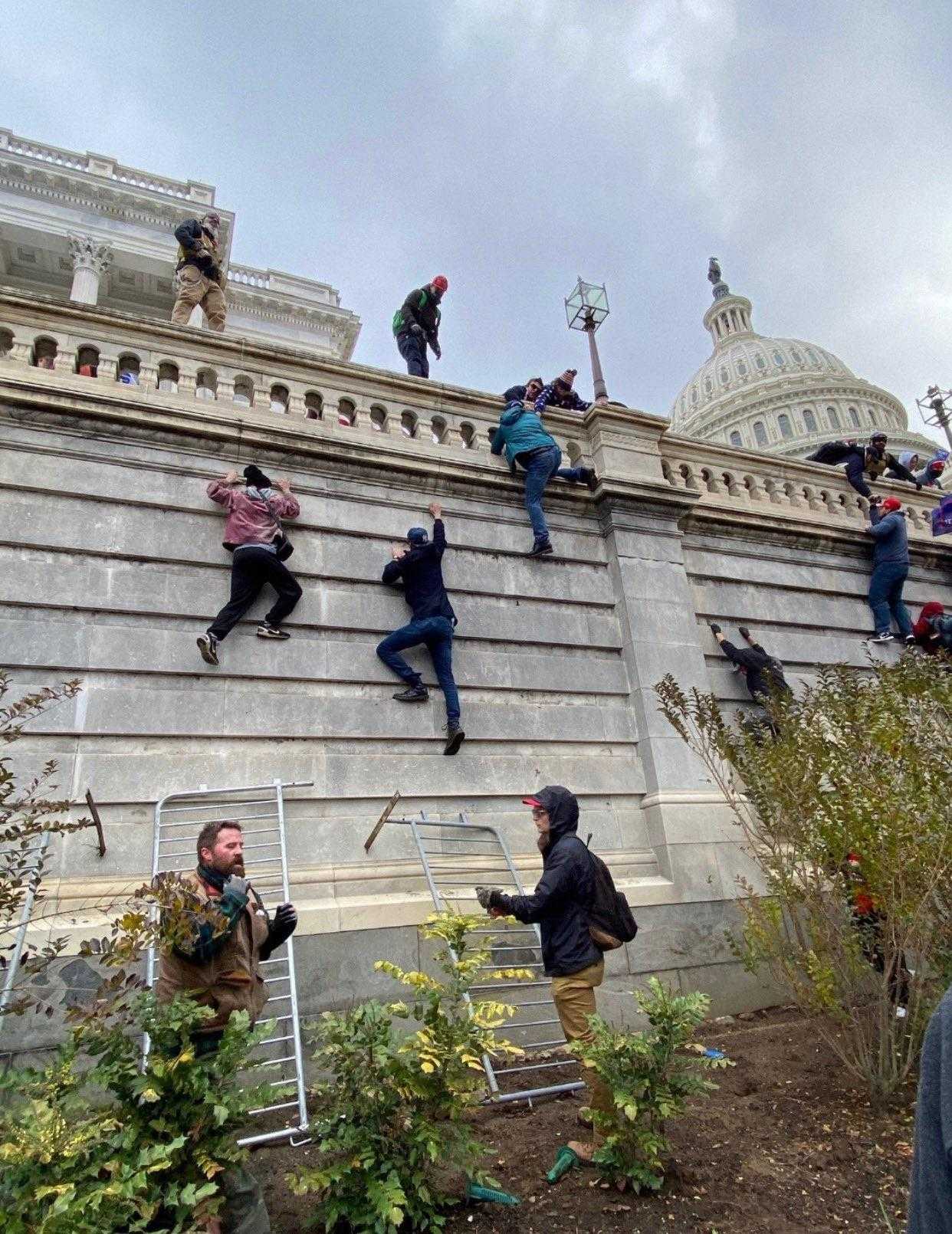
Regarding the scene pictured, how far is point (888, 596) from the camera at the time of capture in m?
12.7

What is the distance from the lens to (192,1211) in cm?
333

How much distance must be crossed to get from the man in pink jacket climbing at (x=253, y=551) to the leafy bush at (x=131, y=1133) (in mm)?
4441

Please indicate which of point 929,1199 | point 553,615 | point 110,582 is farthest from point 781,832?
point 110,582

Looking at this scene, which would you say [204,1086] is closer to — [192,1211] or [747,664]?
[192,1211]

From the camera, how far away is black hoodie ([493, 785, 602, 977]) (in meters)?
5.16

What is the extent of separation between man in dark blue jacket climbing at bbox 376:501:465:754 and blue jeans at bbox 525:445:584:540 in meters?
1.46

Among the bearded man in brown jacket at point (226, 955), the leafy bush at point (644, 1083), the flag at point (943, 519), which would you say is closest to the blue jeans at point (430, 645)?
the bearded man in brown jacket at point (226, 955)

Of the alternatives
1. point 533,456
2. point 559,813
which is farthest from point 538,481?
point 559,813

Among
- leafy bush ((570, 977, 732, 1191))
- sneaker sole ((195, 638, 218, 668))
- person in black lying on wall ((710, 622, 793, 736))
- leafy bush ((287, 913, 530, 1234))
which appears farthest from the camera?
person in black lying on wall ((710, 622, 793, 736))

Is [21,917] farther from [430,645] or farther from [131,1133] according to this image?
[430,645]

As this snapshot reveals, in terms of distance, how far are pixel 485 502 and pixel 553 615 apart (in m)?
1.69

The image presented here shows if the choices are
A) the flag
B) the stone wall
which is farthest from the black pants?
the flag

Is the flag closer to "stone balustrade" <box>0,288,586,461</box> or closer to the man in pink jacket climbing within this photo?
"stone balustrade" <box>0,288,586,461</box>

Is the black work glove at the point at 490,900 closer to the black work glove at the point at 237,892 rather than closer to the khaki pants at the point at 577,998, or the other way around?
the khaki pants at the point at 577,998
